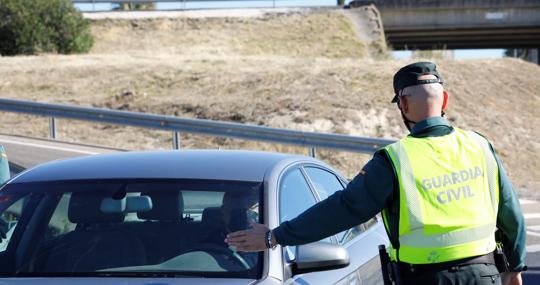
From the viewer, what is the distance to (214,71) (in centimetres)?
2572

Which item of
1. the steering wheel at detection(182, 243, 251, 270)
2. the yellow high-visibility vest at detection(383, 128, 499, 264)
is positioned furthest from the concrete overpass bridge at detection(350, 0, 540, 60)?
the yellow high-visibility vest at detection(383, 128, 499, 264)

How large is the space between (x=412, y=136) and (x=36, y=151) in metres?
13.3

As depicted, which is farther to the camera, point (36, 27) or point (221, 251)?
point (36, 27)

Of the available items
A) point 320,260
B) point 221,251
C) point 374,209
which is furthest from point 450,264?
point 221,251

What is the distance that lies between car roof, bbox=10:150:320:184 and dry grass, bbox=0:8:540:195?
11.7m

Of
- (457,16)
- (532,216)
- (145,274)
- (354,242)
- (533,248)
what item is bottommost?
(532,216)

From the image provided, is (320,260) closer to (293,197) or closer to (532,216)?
(293,197)

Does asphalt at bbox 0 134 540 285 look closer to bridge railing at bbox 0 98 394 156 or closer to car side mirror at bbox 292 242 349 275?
bridge railing at bbox 0 98 394 156

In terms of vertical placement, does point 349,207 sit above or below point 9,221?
above

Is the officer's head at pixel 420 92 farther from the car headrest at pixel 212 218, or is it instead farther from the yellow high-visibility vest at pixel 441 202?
the car headrest at pixel 212 218

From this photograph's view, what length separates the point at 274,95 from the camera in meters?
21.8

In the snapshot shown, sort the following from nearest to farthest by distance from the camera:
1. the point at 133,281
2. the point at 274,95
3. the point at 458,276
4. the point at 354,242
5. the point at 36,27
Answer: the point at 458,276
the point at 133,281
the point at 354,242
the point at 274,95
the point at 36,27

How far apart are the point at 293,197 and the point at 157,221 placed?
0.75m

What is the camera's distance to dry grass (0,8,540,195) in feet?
64.1
